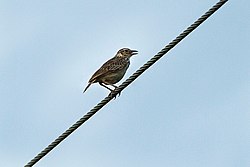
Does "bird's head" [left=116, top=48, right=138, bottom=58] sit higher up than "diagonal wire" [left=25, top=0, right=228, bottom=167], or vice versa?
"bird's head" [left=116, top=48, right=138, bottom=58]

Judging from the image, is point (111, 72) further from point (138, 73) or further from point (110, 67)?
point (138, 73)

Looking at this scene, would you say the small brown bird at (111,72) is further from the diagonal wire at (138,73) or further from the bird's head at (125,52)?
the diagonal wire at (138,73)

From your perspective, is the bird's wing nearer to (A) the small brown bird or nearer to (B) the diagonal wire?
(A) the small brown bird

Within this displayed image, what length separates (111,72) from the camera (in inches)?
838

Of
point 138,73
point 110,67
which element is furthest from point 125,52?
point 138,73

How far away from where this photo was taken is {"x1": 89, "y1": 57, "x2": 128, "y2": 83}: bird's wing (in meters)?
21.1

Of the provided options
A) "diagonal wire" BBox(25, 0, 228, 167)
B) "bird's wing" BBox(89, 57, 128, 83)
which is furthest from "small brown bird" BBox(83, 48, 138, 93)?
"diagonal wire" BBox(25, 0, 228, 167)

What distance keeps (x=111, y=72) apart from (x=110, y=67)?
221 mm

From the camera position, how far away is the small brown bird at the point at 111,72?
21.0 m

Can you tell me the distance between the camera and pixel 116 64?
853 inches

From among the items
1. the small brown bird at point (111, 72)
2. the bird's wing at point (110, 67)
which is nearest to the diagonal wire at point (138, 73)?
the small brown bird at point (111, 72)

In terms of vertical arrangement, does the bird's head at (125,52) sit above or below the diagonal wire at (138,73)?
above

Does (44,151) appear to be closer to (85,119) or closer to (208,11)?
(85,119)

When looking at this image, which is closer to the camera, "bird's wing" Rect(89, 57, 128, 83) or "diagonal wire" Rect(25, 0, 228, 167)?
"diagonal wire" Rect(25, 0, 228, 167)
